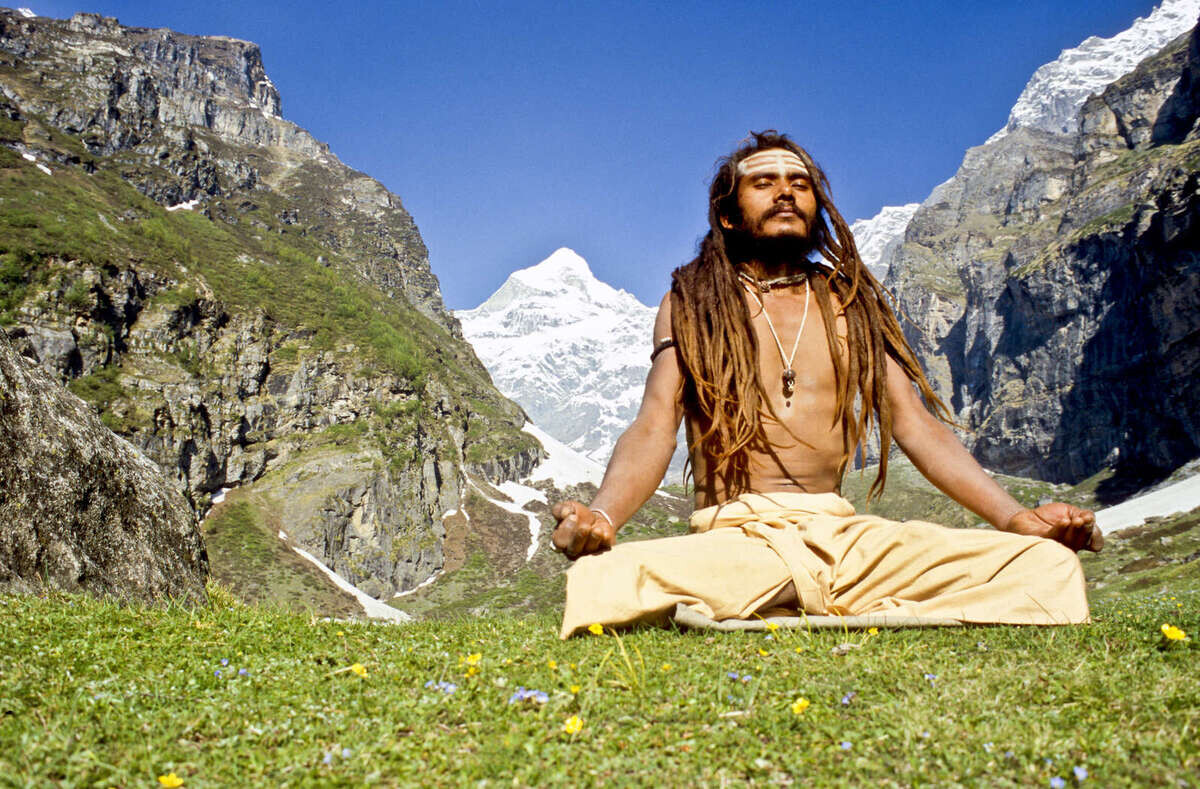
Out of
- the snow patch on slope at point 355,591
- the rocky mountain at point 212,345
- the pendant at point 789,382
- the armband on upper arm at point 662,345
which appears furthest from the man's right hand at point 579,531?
the snow patch on slope at point 355,591

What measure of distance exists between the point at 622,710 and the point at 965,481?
10.4 ft

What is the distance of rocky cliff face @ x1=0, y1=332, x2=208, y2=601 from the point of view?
248 inches

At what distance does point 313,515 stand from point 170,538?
415 feet

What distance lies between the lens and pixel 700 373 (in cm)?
549

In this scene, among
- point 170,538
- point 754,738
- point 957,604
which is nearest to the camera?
point 754,738

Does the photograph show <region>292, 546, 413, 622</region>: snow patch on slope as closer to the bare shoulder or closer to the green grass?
the bare shoulder

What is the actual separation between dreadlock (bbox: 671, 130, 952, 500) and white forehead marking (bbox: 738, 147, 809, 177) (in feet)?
0.29

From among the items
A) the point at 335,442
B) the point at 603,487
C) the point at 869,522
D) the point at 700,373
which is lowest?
the point at 869,522

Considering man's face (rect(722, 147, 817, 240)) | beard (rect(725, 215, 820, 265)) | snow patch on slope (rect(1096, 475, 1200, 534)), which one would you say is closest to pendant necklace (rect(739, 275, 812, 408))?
beard (rect(725, 215, 820, 265))

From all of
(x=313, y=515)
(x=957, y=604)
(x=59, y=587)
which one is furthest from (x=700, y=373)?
(x=313, y=515)

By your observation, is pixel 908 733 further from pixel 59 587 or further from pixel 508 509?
pixel 508 509

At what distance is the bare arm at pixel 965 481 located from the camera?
451 centimetres

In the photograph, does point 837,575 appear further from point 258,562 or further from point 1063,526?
point 258,562

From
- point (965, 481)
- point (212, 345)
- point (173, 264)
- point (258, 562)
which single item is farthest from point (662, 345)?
point (173, 264)
